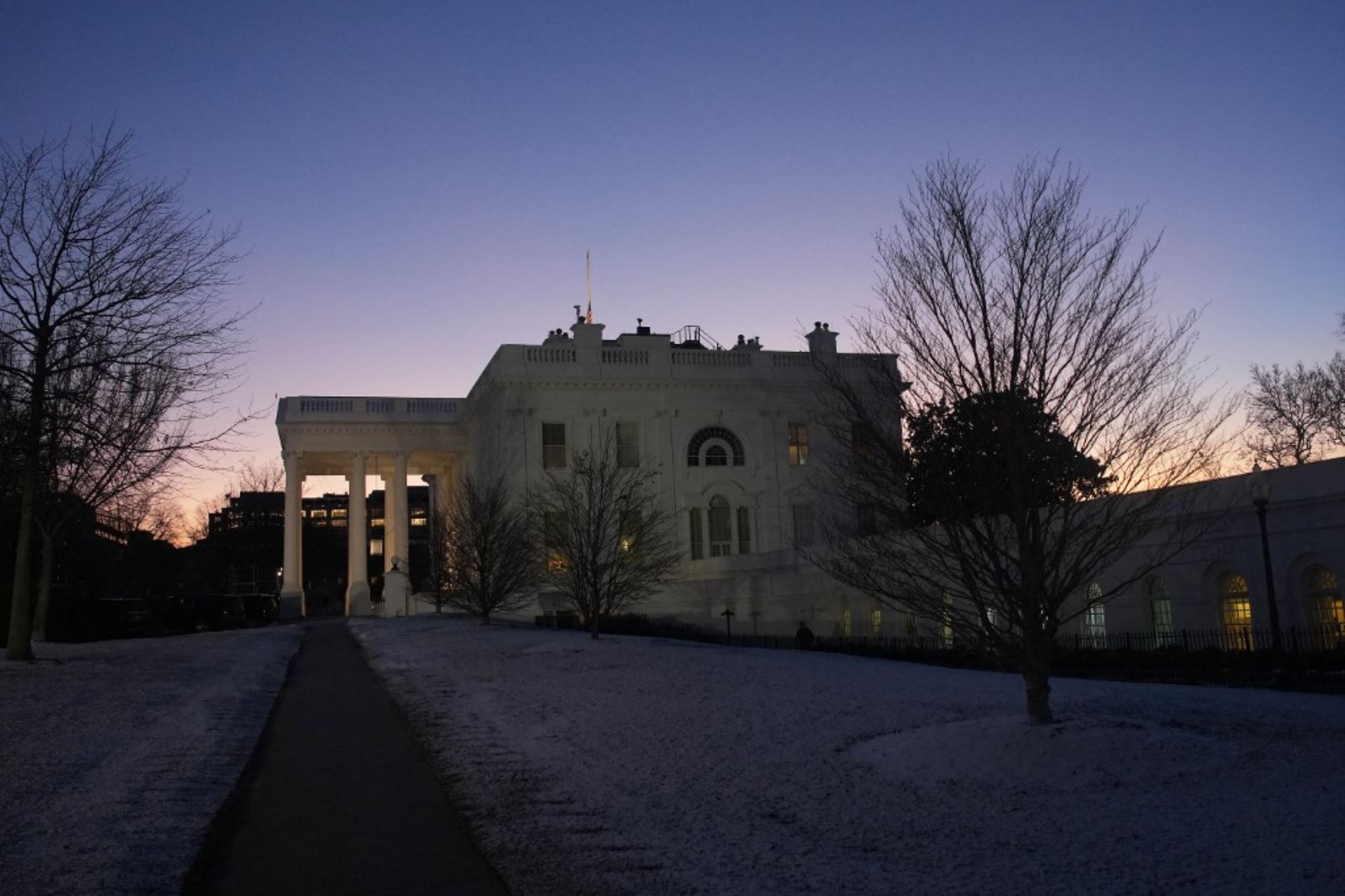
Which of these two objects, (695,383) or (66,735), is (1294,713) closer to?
(66,735)

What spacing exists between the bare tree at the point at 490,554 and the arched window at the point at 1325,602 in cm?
2317

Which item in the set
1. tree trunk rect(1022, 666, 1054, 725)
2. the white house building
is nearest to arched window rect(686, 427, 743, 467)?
the white house building

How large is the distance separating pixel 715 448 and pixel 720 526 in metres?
4.33

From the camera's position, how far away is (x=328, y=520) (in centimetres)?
15550

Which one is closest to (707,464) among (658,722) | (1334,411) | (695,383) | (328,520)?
(695,383)

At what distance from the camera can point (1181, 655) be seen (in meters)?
20.6

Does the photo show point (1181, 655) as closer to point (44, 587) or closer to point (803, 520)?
point (44, 587)

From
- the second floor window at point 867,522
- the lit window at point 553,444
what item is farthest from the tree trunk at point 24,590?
the lit window at point 553,444

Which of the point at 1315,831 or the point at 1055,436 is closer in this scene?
the point at 1315,831

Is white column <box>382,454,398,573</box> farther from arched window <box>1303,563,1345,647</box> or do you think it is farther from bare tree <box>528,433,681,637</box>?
arched window <box>1303,563,1345,647</box>

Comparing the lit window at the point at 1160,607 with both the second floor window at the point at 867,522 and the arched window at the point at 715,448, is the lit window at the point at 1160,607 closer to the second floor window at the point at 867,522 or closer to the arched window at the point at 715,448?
the second floor window at the point at 867,522

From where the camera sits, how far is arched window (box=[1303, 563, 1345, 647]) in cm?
2245

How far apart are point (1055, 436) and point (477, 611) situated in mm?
29807

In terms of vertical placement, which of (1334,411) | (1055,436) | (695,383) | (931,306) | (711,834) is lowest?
(711,834)
